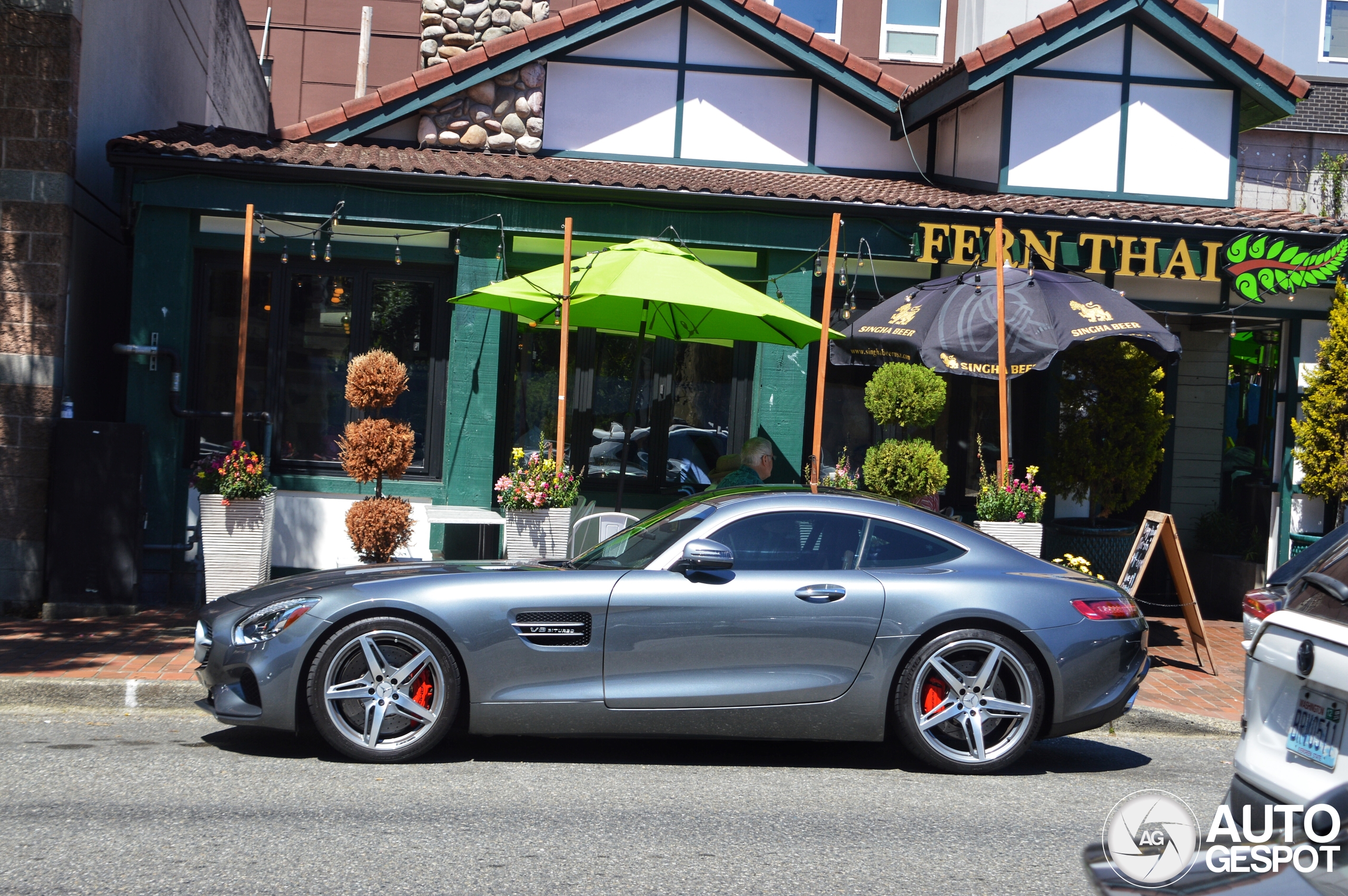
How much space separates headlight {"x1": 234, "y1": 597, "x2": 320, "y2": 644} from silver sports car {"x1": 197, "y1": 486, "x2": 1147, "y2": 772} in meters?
0.01

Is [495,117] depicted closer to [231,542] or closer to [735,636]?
[231,542]

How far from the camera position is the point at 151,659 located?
7270mm

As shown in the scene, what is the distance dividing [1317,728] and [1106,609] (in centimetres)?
257

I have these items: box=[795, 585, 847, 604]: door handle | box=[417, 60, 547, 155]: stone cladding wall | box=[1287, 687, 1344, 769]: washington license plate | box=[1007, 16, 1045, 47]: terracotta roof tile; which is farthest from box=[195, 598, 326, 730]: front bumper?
box=[1007, 16, 1045, 47]: terracotta roof tile

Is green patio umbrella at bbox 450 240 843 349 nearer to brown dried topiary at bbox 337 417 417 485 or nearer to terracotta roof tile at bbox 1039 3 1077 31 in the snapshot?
brown dried topiary at bbox 337 417 417 485

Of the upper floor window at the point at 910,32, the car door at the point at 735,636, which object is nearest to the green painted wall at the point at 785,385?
the car door at the point at 735,636

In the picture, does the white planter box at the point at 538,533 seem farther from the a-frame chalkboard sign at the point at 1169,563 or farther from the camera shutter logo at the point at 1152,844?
the camera shutter logo at the point at 1152,844

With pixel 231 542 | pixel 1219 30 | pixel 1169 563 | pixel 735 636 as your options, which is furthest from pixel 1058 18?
pixel 231 542

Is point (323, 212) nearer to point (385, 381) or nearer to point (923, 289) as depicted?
point (385, 381)

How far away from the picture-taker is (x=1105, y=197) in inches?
451

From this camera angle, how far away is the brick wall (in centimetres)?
889

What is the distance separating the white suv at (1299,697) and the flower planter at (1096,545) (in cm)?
713

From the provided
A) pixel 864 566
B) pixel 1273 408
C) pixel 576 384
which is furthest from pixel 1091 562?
pixel 864 566

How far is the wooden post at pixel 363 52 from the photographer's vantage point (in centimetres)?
2312
